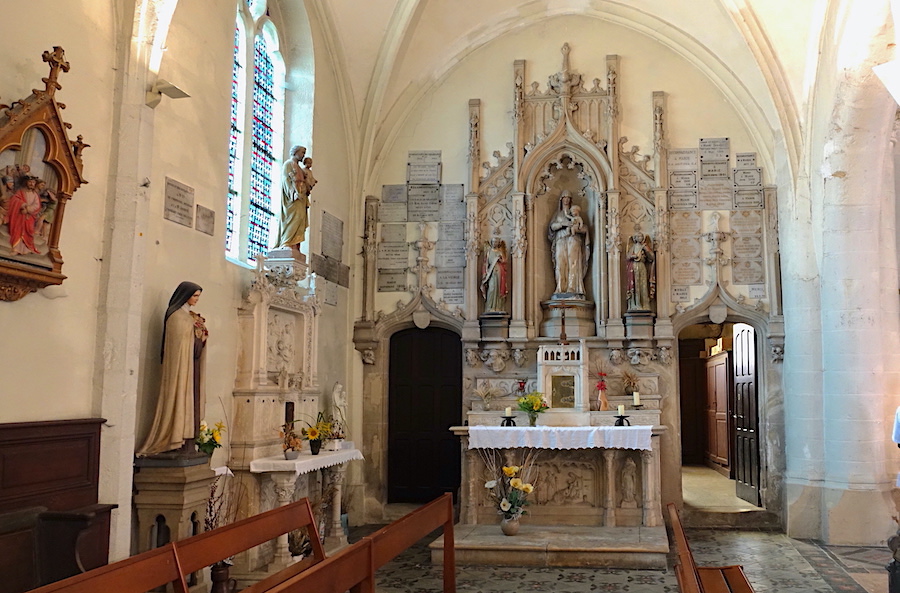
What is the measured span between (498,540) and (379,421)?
3.43 meters

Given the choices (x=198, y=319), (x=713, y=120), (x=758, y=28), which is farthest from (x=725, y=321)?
(x=198, y=319)

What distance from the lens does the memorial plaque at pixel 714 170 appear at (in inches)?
457

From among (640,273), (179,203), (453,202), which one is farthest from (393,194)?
(179,203)

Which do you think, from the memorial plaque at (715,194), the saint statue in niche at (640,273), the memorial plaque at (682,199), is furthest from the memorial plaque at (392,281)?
the memorial plaque at (715,194)

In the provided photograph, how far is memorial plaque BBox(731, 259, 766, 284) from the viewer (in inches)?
447

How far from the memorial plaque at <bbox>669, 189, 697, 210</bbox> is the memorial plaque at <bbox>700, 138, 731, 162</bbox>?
0.51 metres

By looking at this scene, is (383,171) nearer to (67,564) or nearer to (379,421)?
(379,421)

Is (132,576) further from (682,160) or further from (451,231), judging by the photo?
(682,160)

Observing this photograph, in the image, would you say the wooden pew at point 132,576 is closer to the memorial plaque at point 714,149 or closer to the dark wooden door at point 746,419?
the dark wooden door at point 746,419

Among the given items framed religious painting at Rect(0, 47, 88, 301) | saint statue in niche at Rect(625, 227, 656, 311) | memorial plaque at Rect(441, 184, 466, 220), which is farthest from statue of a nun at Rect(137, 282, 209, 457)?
saint statue in niche at Rect(625, 227, 656, 311)

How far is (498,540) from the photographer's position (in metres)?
8.80

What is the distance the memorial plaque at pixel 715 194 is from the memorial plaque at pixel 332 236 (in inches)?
196

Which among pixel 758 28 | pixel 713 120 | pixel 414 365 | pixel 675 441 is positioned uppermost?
pixel 758 28

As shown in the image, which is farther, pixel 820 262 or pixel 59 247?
pixel 820 262
